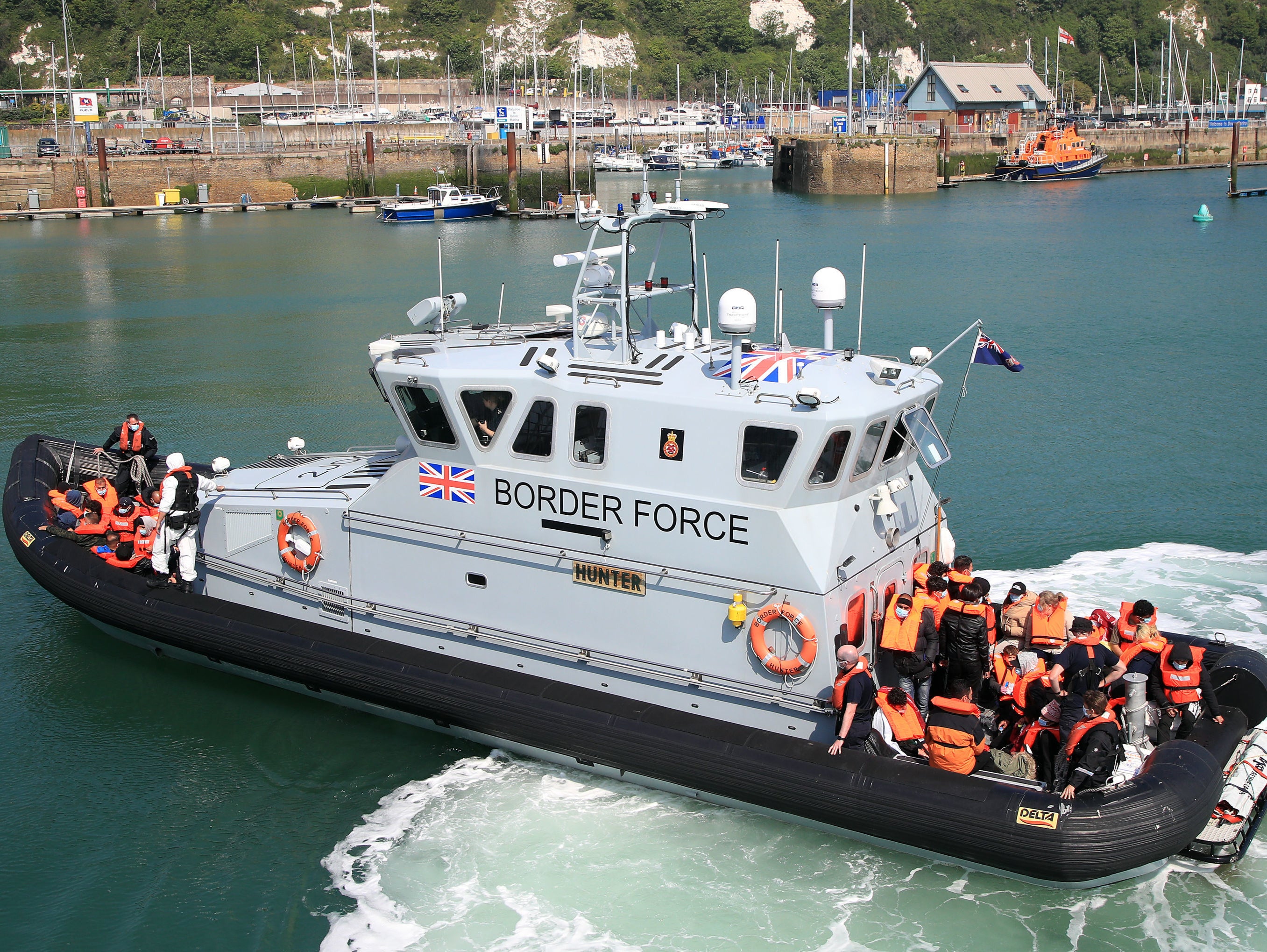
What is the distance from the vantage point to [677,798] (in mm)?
7305

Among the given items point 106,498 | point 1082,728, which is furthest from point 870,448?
point 106,498

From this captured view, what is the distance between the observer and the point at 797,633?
22.0 feet

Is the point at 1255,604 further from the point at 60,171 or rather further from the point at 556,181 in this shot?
the point at 60,171

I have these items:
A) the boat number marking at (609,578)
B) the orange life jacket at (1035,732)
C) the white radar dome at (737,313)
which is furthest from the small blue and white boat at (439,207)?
the orange life jacket at (1035,732)

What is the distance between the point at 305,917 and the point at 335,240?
118 ft

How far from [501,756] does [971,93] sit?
231ft

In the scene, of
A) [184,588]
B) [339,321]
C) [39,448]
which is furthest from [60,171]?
[184,588]

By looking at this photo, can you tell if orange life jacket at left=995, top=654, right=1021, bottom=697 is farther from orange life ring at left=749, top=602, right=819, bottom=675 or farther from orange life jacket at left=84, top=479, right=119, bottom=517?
orange life jacket at left=84, top=479, right=119, bottom=517

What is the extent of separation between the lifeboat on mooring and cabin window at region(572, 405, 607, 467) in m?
59.2

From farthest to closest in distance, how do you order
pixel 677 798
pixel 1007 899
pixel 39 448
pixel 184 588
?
pixel 39 448 < pixel 184 588 < pixel 677 798 < pixel 1007 899

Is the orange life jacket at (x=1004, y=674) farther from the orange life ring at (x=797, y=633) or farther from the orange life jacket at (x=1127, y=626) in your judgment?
the orange life ring at (x=797, y=633)

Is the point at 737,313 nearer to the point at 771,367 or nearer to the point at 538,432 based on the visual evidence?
the point at 771,367

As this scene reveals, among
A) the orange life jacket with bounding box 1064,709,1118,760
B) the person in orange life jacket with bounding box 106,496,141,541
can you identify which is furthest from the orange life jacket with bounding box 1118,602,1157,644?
the person in orange life jacket with bounding box 106,496,141,541

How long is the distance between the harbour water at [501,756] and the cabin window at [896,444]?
241 cm
